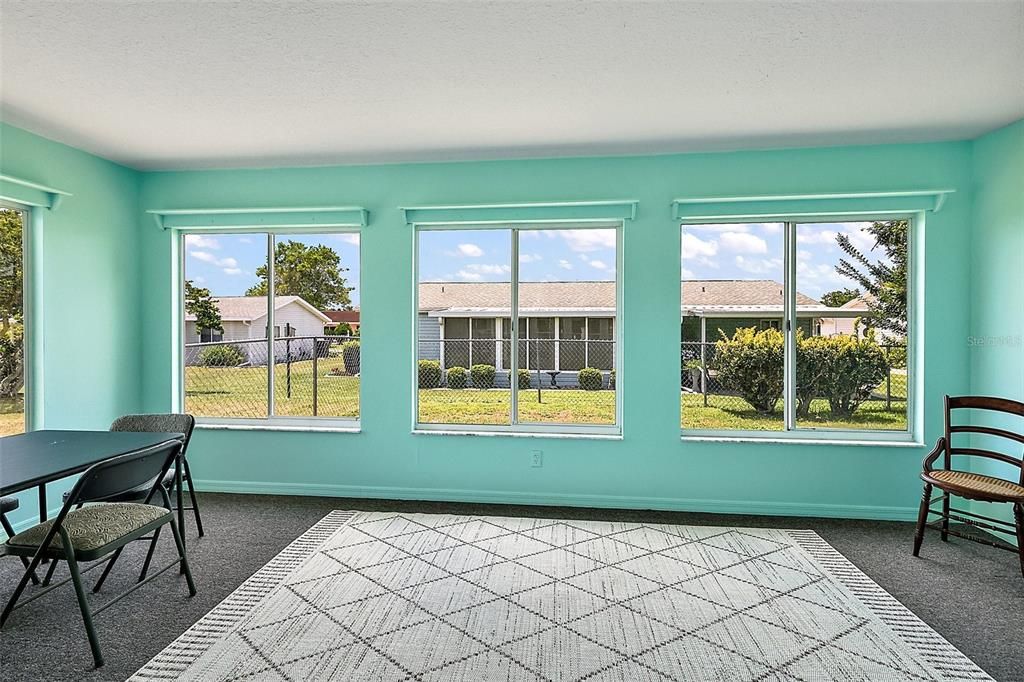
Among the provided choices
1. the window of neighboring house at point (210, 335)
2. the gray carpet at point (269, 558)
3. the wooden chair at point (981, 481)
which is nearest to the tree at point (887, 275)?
the wooden chair at point (981, 481)

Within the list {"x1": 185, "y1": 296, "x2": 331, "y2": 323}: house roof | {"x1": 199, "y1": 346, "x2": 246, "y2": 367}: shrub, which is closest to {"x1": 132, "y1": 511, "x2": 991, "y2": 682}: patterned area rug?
{"x1": 199, "y1": 346, "x2": 246, "y2": 367}: shrub

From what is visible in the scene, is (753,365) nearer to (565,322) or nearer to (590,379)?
(590,379)

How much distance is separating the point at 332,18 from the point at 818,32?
192cm

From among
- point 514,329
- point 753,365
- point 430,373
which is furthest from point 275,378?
point 753,365

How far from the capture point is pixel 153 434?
125 inches

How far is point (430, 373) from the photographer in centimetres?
443

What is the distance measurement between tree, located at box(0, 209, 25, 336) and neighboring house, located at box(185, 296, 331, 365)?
1144 mm

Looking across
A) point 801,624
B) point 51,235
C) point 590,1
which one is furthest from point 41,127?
point 801,624

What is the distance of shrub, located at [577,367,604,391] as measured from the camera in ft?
14.1

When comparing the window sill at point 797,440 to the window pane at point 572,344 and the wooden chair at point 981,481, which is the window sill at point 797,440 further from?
the window pane at point 572,344

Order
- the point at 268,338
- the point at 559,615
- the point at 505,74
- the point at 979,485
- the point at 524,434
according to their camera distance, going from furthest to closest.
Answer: the point at 268,338 → the point at 524,434 → the point at 979,485 → the point at 505,74 → the point at 559,615

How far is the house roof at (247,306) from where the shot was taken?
14.9 ft

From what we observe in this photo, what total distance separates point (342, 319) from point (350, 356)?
288 mm

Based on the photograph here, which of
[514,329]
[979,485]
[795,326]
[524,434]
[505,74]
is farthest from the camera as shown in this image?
[514,329]
